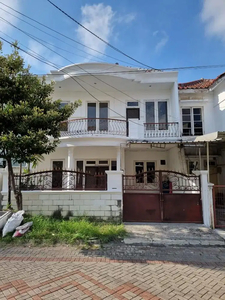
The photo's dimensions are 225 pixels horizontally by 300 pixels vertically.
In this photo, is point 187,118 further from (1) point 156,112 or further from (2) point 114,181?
(2) point 114,181

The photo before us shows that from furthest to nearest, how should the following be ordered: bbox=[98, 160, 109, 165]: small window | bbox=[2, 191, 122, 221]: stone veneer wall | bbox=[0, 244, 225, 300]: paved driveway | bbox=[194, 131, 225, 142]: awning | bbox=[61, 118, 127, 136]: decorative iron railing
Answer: bbox=[98, 160, 109, 165]: small window → bbox=[61, 118, 127, 136]: decorative iron railing → bbox=[194, 131, 225, 142]: awning → bbox=[2, 191, 122, 221]: stone veneer wall → bbox=[0, 244, 225, 300]: paved driveway

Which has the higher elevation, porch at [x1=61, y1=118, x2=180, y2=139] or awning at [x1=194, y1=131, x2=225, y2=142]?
porch at [x1=61, y1=118, x2=180, y2=139]

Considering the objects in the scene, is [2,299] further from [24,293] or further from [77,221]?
[77,221]

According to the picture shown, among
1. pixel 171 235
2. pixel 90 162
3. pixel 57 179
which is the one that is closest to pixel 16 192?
pixel 57 179

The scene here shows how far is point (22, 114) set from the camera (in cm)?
637

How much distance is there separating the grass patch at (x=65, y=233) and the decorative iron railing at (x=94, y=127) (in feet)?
17.3

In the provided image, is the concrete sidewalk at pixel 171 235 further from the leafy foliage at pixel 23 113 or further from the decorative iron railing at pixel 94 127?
the decorative iron railing at pixel 94 127

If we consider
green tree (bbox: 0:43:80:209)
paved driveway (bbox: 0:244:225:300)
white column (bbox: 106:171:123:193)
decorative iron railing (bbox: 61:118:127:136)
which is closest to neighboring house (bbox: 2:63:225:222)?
decorative iron railing (bbox: 61:118:127:136)

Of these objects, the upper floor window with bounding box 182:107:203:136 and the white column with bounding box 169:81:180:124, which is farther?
the upper floor window with bounding box 182:107:203:136

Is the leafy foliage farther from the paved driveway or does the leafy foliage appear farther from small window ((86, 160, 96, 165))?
small window ((86, 160, 96, 165))

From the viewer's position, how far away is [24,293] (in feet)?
10.5

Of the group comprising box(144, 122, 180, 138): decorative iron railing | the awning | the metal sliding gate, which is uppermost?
box(144, 122, 180, 138): decorative iron railing

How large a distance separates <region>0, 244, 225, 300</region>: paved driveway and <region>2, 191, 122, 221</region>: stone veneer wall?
180cm

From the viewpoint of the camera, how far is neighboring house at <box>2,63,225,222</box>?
7.61 m
